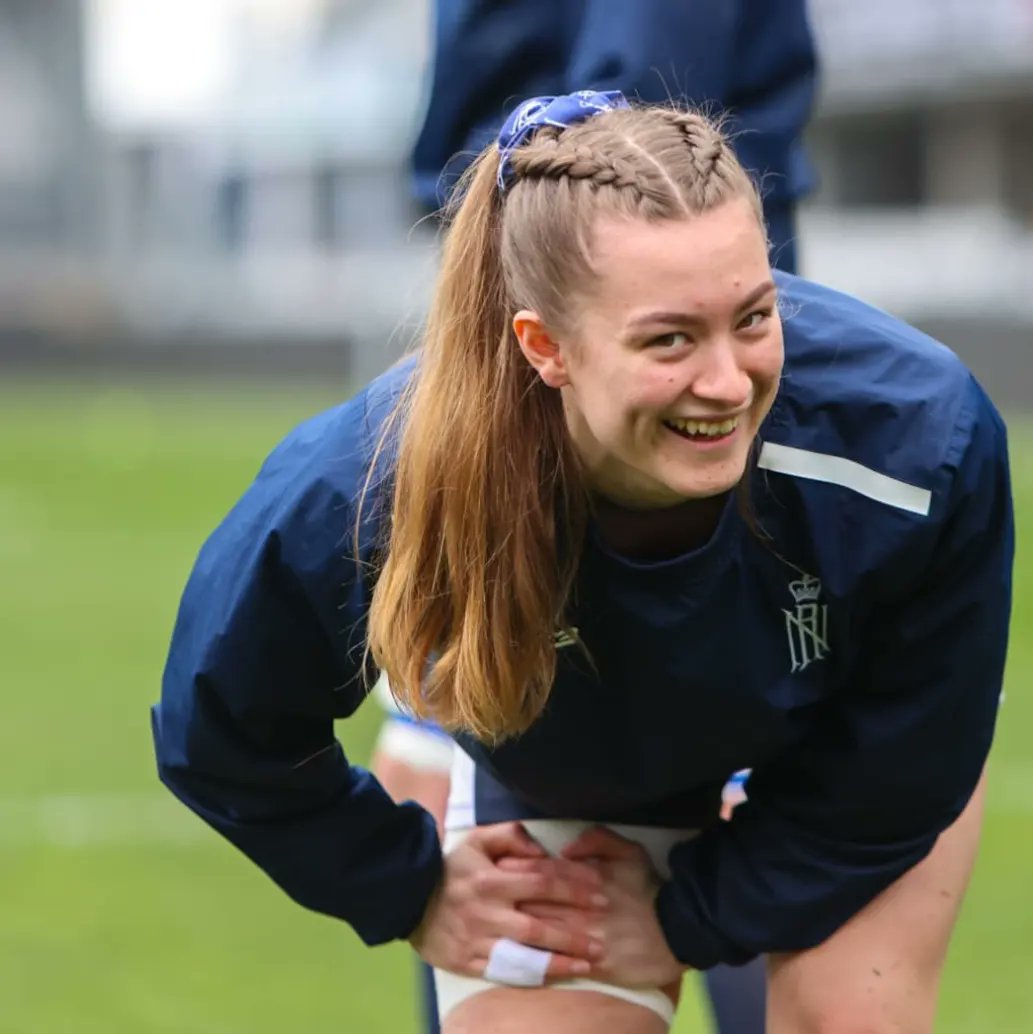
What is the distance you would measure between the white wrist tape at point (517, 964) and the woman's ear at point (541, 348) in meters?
0.94

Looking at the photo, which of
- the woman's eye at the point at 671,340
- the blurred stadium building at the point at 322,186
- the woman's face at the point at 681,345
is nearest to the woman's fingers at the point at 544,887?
the woman's face at the point at 681,345

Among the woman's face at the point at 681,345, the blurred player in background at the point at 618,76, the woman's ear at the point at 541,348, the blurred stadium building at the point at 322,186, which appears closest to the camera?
the woman's face at the point at 681,345

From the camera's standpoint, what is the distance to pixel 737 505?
2801 mm

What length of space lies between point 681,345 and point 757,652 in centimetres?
50

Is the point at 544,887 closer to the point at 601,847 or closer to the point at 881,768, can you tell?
the point at 601,847

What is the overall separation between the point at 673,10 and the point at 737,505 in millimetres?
1146

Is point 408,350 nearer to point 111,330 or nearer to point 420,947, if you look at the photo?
point 420,947

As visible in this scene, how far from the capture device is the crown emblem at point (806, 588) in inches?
113

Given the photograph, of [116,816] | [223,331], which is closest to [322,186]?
[223,331]

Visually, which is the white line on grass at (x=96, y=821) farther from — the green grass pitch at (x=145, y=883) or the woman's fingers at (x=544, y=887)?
the woman's fingers at (x=544, y=887)

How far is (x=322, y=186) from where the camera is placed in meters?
36.9

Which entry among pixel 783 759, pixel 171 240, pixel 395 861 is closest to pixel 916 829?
pixel 783 759

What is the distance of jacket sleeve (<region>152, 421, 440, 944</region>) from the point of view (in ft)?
9.29

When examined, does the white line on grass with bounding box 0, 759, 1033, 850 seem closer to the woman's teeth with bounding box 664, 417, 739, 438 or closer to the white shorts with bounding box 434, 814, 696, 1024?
the white shorts with bounding box 434, 814, 696, 1024
